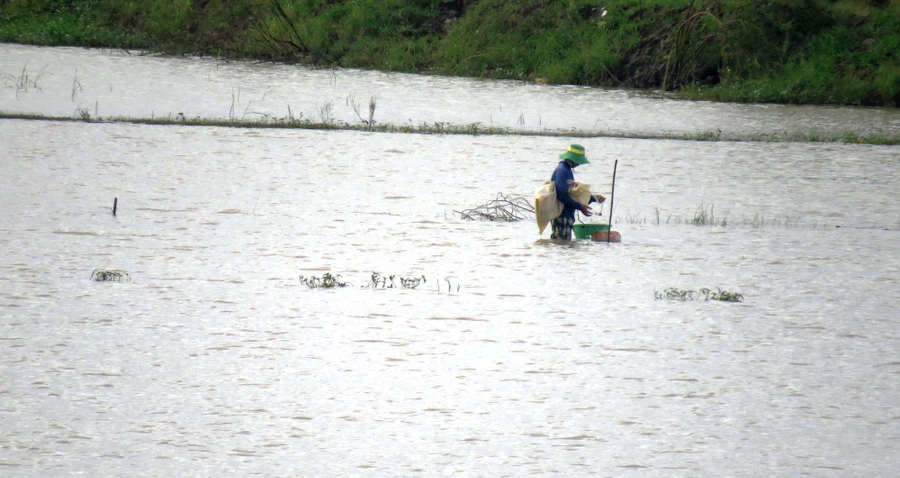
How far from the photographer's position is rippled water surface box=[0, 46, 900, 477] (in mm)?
6723

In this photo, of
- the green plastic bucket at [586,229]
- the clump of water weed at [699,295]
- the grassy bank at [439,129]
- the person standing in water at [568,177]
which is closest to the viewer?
the clump of water weed at [699,295]

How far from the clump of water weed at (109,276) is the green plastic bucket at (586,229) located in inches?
170

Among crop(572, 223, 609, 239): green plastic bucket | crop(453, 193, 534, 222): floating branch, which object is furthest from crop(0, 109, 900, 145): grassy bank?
crop(572, 223, 609, 239): green plastic bucket

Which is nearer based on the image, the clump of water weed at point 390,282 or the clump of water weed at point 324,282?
the clump of water weed at point 324,282

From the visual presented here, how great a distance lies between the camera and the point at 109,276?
10375mm

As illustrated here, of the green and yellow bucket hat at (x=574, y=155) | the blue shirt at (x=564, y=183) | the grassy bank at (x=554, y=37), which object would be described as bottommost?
the blue shirt at (x=564, y=183)

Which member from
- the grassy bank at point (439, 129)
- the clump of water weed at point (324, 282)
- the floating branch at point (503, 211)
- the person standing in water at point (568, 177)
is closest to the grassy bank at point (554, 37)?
the grassy bank at point (439, 129)

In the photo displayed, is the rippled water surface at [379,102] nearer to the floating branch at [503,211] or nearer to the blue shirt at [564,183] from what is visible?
the floating branch at [503,211]

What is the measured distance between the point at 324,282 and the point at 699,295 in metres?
3.12

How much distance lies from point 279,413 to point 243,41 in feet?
92.3

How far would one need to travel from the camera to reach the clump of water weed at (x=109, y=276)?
1033 centimetres

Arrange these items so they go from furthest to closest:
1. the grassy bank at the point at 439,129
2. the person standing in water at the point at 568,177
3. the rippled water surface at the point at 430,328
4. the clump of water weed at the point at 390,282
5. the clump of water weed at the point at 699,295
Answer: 1. the grassy bank at the point at 439,129
2. the person standing in water at the point at 568,177
3. the clump of water weed at the point at 390,282
4. the clump of water weed at the point at 699,295
5. the rippled water surface at the point at 430,328

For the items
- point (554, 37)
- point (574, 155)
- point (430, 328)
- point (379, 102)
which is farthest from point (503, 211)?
point (554, 37)

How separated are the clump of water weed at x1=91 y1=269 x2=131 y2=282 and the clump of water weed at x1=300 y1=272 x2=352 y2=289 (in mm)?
1473
